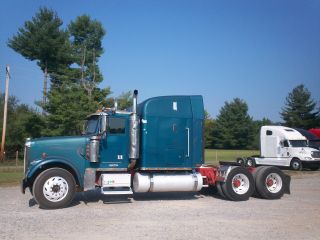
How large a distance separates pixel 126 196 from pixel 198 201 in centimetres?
254

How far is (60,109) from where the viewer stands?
125 feet

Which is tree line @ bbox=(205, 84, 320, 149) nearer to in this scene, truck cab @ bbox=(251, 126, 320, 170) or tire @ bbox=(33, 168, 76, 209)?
truck cab @ bbox=(251, 126, 320, 170)

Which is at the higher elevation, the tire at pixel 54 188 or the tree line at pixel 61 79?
the tree line at pixel 61 79

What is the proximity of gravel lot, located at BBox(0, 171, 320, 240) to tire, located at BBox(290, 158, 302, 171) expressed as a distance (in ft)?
49.0

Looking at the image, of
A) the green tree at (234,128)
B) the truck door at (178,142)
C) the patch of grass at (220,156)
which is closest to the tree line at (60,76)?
the patch of grass at (220,156)

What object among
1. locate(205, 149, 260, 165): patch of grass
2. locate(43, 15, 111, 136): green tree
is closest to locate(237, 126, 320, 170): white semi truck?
locate(205, 149, 260, 165): patch of grass

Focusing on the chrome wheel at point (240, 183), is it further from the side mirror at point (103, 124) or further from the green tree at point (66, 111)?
the green tree at point (66, 111)

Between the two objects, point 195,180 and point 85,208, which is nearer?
Answer: point 85,208

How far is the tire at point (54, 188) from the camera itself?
11.4 meters

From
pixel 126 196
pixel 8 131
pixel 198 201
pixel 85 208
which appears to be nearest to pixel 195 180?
pixel 198 201

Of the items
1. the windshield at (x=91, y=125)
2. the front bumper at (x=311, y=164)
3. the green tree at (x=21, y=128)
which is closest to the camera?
the windshield at (x=91, y=125)

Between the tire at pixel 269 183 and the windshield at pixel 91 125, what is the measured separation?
5.44 m

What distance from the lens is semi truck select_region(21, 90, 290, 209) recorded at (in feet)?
38.7

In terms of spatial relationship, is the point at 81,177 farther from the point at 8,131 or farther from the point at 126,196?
the point at 8,131
